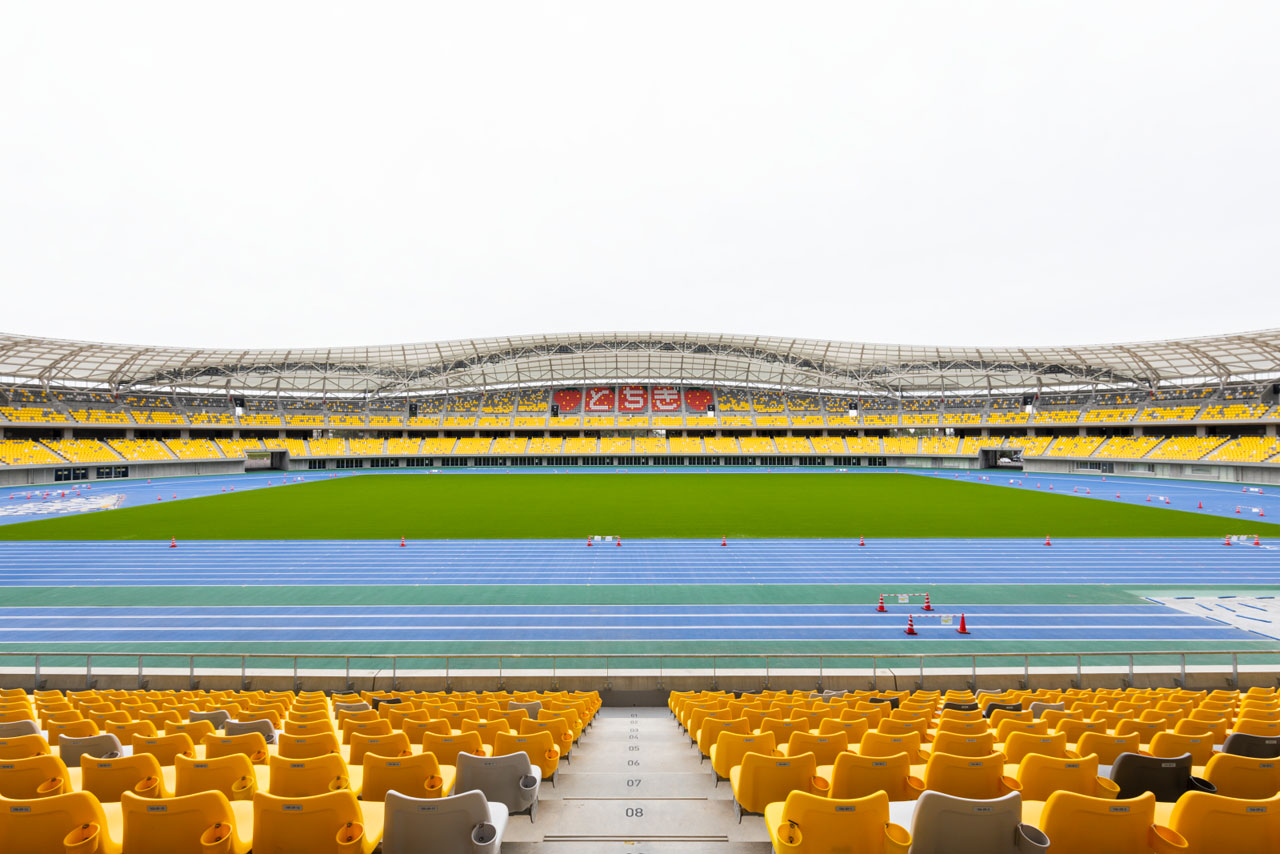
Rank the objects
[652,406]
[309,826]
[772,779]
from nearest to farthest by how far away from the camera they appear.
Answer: [309,826] → [772,779] → [652,406]

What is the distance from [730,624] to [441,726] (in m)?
8.45

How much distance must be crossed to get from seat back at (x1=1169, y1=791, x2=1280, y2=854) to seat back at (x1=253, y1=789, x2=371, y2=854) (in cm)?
369

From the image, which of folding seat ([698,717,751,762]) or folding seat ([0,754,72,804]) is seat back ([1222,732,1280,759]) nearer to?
folding seat ([698,717,751,762])

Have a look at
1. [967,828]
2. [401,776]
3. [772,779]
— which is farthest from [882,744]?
[401,776]

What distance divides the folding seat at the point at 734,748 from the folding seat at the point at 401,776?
81.8 inches

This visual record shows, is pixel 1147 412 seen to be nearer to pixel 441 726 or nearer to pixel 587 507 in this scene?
pixel 587 507

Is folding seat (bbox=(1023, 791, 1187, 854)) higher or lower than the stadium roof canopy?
lower

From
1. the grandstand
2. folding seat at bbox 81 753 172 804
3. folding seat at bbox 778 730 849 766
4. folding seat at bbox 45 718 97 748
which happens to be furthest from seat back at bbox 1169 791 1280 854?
the grandstand

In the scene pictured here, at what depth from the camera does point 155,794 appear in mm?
3258

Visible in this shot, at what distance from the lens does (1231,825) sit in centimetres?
250

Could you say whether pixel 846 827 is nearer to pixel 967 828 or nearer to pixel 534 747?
pixel 967 828

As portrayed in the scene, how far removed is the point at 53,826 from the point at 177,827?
1.73 ft

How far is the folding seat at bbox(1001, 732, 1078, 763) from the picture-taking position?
4.03 metres

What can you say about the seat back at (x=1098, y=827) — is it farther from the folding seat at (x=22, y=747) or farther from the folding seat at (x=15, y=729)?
the folding seat at (x=15, y=729)
